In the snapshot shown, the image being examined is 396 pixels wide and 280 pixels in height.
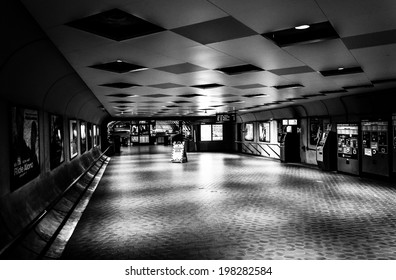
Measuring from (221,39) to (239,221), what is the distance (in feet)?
10.5

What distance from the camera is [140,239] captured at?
4.91 m

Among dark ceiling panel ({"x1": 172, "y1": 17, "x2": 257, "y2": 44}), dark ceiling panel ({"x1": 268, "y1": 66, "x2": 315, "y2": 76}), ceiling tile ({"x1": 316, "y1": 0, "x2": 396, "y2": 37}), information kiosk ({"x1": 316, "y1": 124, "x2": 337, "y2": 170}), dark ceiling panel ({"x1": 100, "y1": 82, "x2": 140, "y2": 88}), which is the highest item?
dark ceiling panel ({"x1": 100, "y1": 82, "x2": 140, "y2": 88})

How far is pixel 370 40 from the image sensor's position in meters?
4.82

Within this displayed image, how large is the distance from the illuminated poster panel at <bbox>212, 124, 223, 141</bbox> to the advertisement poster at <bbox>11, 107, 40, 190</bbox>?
71.3 feet

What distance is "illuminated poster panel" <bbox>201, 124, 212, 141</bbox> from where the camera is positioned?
89.6 ft

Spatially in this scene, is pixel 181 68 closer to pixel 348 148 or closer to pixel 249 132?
pixel 348 148

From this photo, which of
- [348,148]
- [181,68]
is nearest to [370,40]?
[181,68]

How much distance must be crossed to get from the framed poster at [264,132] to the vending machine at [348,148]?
7644mm

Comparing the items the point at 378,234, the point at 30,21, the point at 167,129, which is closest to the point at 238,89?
the point at 378,234

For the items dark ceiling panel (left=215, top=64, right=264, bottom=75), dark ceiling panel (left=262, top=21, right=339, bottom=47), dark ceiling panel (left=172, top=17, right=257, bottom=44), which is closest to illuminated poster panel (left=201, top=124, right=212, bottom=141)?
dark ceiling panel (left=215, top=64, right=264, bottom=75)

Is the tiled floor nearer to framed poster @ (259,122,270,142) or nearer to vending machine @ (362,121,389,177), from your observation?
vending machine @ (362,121,389,177)

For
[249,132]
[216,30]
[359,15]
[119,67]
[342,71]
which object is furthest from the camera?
[249,132]
